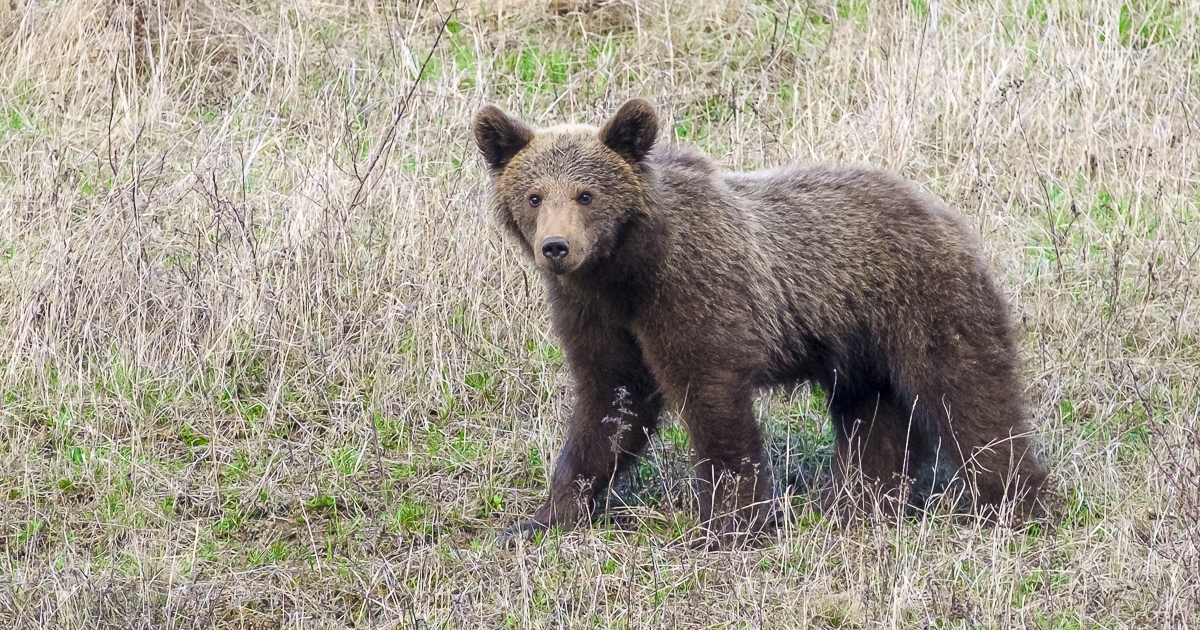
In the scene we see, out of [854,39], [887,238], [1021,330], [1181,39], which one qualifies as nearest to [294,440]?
[887,238]

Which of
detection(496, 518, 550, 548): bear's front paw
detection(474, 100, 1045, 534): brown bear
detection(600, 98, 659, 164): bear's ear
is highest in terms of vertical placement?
detection(600, 98, 659, 164): bear's ear

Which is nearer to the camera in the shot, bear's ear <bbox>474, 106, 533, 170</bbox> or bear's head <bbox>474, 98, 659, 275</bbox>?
bear's head <bbox>474, 98, 659, 275</bbox>

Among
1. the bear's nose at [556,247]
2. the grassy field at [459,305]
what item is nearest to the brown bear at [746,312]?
the bear's nose at [556,247]

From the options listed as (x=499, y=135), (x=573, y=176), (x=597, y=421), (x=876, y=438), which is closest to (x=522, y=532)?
(x=597, y=421)

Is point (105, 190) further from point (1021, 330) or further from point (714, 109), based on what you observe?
point (1021, 330)

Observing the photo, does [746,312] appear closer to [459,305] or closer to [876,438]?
[876,438]

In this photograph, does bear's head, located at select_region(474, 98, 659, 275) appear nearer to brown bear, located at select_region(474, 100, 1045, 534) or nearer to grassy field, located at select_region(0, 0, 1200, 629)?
brown bear, located at select_region(474, 100, 1045, 534)

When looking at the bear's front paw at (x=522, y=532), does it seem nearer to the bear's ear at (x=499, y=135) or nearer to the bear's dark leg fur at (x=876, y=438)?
the bear's dark leg fur at (x=876, y=438)

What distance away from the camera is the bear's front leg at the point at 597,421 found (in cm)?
590

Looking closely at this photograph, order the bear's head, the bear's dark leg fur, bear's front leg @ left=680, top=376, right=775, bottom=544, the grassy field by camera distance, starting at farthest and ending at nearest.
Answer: the bear's dark leg fur, bear's front leg @ left=680, top=376, right=775, bottom=544, the bear's head, the grassy field

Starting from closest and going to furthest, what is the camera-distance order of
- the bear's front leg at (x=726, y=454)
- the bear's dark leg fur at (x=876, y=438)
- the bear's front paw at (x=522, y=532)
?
the bear's front leg at (x=726, y=454) → the bear's front paw at (x=522, y=532) → the bear's dark leg fur at (x=876, y=438)

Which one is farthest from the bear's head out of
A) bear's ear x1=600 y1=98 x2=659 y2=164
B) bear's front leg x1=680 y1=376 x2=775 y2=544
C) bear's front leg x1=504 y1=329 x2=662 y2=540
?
bear's front leg x1=680 y1=376 x2=775 y2=544

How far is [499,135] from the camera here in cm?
580

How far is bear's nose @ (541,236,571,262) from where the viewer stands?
5.32m
